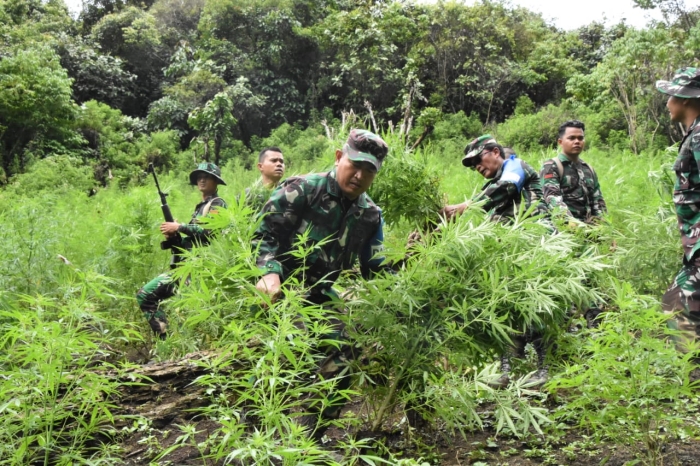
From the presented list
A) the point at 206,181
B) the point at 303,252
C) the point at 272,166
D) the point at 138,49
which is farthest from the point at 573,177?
the point at 138,49

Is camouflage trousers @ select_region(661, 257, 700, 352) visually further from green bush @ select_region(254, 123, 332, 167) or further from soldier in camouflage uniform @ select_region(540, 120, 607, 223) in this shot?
green bush @ select_region(254, 123, 332, 167)

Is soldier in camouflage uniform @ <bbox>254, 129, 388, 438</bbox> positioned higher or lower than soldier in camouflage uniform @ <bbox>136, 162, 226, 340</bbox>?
higher

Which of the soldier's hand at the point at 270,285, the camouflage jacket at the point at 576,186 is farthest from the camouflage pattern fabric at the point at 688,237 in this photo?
the soldier's hand at the point at 270,285

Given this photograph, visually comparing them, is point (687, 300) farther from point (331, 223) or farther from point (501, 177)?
point (331, 223)

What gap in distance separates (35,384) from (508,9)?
19.1m

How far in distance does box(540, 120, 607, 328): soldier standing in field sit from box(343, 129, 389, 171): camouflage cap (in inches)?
87.2

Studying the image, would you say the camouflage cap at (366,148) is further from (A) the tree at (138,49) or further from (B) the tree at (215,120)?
(A) the tree at (138,49)

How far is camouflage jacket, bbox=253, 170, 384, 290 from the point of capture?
8.48 feet

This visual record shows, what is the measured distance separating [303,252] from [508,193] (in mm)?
2009

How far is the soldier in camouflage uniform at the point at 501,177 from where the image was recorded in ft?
11.9

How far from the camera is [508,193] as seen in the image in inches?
143

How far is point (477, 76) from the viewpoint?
16.5m

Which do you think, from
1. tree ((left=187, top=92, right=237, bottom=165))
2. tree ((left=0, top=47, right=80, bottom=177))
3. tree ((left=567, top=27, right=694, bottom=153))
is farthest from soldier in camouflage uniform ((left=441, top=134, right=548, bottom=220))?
tree ((left=0, top=47, right=80, bottom=177))

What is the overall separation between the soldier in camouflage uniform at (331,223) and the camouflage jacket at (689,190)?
5.17 ft
